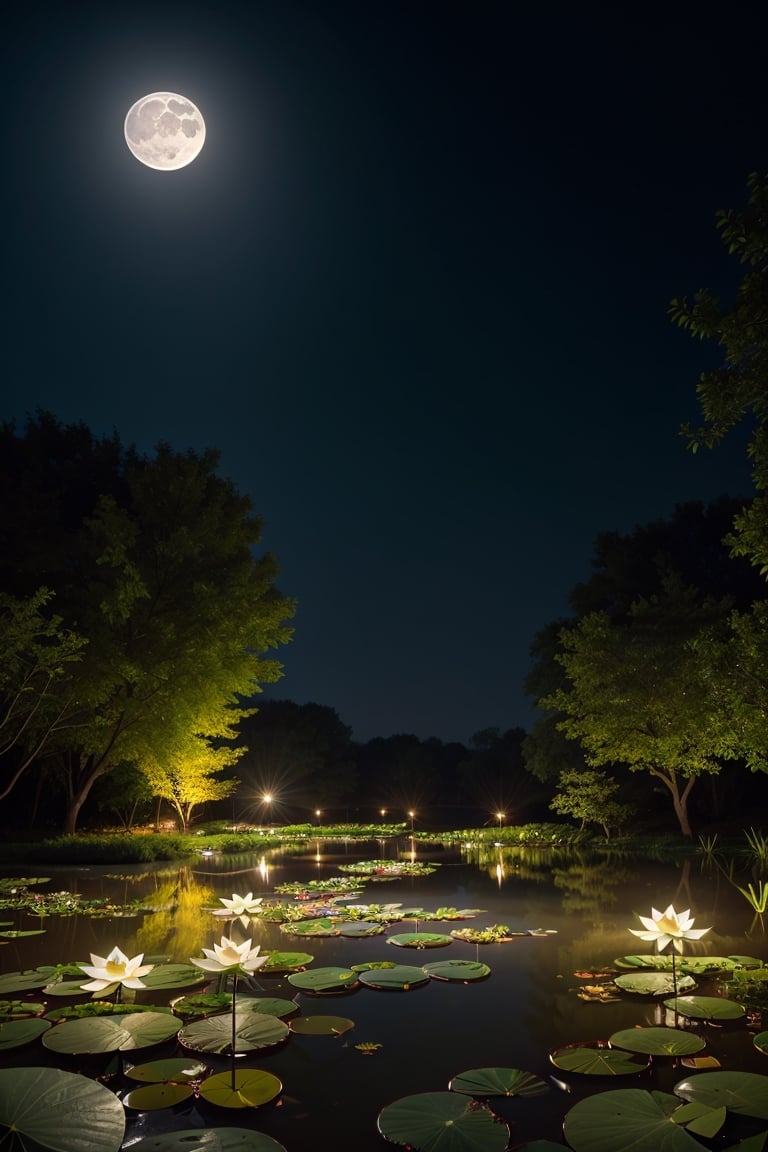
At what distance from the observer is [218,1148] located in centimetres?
269

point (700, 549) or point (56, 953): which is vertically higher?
point (700, 549)

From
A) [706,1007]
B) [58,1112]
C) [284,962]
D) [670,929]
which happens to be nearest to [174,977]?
[284,962]

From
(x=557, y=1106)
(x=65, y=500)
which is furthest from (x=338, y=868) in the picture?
(x=65, y=500)

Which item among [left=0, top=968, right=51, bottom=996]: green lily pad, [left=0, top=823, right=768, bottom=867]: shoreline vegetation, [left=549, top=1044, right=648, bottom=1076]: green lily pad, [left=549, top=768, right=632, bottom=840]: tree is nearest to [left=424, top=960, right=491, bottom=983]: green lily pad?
[left=549, top=1044, right=648, bottom=1076]: green lily pad

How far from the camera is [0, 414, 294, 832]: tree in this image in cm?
1628

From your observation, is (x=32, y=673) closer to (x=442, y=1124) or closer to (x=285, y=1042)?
(x=285, y=1042)

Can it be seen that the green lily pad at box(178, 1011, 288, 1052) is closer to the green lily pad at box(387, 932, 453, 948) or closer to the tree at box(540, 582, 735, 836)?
the green lily pad at box(387, 932, 453, 948)

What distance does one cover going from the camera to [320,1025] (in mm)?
4332

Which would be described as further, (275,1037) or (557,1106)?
(275,1037)

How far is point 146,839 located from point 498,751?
53.2m

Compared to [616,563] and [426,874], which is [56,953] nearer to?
[426,874]

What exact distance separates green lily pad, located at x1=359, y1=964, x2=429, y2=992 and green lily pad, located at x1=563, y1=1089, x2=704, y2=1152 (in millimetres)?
2360

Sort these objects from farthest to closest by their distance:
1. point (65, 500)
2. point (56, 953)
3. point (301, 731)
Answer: point (301, 731) < point (65, 500) < point (56, 953)

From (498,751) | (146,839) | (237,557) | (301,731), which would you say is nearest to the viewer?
(146,839)
